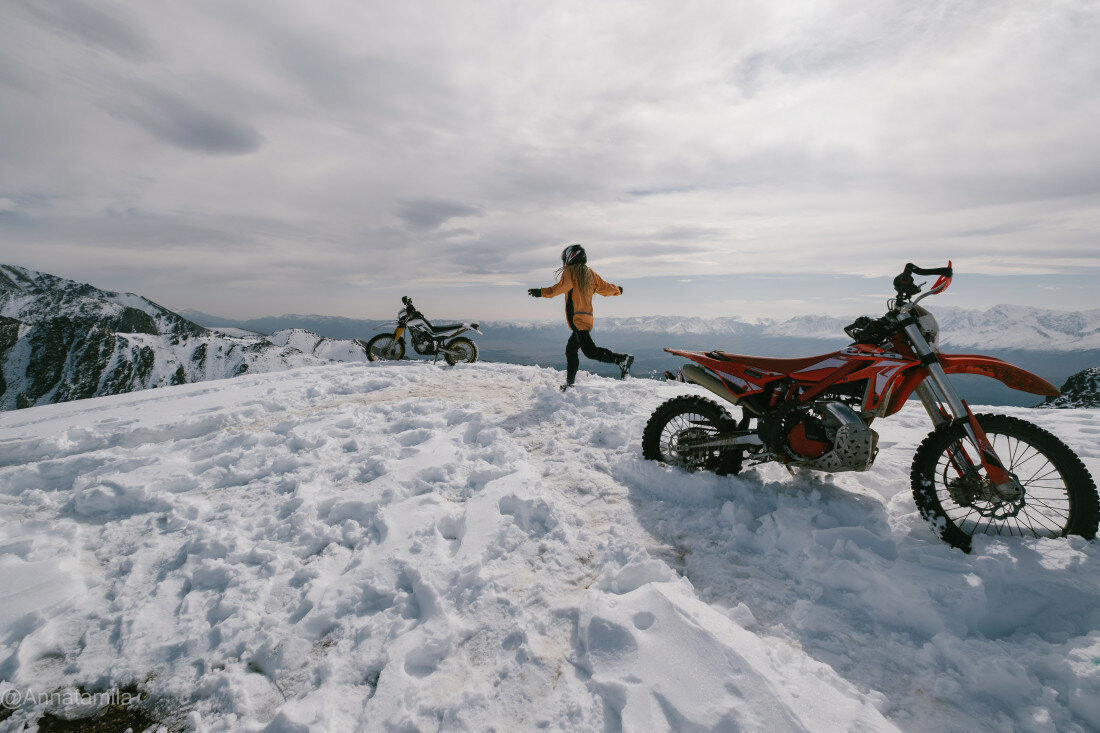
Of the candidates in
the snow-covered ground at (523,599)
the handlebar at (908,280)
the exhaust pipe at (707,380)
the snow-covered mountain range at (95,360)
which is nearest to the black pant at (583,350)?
the exhaust pipe at (707,380)

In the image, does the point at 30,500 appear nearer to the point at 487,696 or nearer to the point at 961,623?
the point at 487,696

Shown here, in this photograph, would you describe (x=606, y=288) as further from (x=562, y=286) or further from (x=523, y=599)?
(x=523, y=599)

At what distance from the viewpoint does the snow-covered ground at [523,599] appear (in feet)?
7.34

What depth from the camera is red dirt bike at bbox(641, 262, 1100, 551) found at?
11.3ft

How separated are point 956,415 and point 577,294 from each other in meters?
5.81

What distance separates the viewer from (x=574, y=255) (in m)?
8.23

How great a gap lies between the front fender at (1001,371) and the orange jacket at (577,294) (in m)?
5.36

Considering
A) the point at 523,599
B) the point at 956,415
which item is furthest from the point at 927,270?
the point at 523,599

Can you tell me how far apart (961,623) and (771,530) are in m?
1.23

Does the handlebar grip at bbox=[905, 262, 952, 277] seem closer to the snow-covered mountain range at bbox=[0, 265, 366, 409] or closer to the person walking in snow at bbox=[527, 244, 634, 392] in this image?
the person walking in snow at bbox=[527, 244, 634, 392]

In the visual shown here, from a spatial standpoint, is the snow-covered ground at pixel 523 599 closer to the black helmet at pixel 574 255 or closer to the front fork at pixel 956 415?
the front fork at pixel 956 415

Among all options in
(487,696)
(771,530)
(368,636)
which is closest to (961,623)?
(771,530)

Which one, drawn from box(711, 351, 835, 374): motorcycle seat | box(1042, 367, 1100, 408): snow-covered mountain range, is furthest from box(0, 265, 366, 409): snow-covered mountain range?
box(1042, 367, 1100, 408): snow-covered mountain range

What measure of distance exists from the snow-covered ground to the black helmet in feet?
14.5
